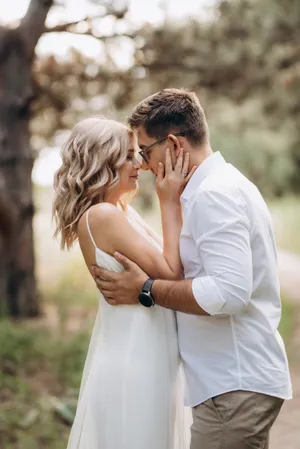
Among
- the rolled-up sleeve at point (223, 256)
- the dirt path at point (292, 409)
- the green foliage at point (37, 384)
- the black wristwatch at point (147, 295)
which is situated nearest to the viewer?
the rolled-up sleeve at point (223, 256)

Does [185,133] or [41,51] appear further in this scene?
[41,51]

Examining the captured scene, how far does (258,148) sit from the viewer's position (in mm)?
25516

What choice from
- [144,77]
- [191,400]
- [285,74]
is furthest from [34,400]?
[285,74]

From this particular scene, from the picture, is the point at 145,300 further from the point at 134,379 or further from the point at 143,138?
the point at 143,138

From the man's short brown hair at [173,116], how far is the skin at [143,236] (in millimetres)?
87

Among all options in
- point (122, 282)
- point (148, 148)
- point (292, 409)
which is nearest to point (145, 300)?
point (122, 282)

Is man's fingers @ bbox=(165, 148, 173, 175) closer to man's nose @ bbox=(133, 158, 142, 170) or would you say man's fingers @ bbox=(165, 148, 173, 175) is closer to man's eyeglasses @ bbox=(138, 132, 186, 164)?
man's eyeglasses @ bbox=(138, 132, 186, 164)

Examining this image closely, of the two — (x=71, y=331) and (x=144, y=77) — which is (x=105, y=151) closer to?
(x=71, y=331)

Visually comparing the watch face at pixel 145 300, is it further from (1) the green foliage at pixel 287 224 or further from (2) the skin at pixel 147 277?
(1) the green foliage at pixel 287 224

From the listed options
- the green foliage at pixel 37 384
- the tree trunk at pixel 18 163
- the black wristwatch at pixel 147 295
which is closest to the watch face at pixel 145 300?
the black wristwatch at pixel 147 295

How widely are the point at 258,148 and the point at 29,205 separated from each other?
698 inches

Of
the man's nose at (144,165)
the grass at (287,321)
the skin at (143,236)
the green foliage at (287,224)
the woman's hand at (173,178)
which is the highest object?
the man's nose at (144,165)

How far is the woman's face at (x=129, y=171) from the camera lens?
2.98 metres

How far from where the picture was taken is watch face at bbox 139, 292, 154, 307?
2.71 metres
